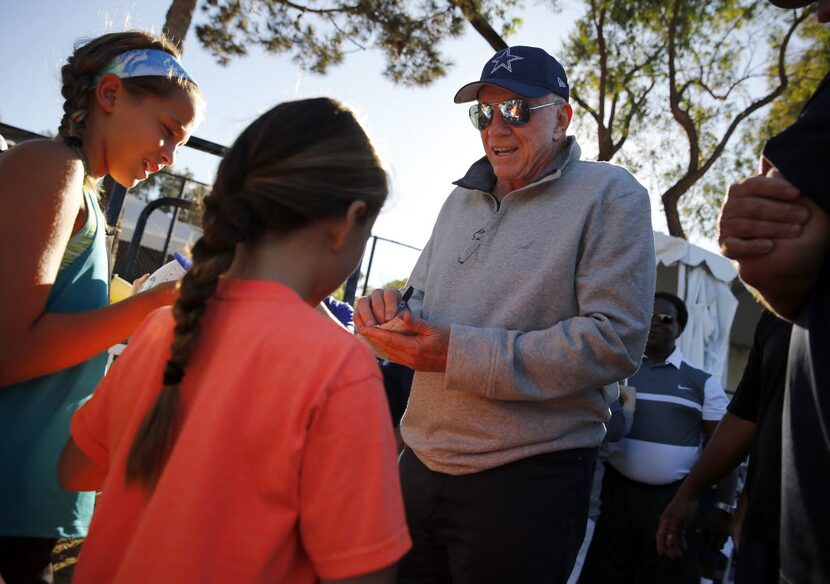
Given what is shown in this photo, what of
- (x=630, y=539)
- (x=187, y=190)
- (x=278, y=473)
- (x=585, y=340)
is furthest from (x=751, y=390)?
(x=187, y=190)

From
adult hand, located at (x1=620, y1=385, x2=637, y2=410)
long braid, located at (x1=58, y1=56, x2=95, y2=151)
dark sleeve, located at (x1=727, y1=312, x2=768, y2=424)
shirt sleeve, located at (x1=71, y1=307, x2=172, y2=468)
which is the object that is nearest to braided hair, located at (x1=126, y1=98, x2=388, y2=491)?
shirt sleeve, located at (x1=71, y1=307, x2=172, y2=468)

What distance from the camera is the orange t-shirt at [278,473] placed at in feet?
3.52

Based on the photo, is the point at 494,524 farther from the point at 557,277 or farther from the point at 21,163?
the point at 21,163

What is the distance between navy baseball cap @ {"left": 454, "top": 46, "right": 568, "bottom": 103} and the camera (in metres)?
2.30

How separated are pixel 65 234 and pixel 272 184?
0.56 m

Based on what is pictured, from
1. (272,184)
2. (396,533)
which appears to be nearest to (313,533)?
(396,533)

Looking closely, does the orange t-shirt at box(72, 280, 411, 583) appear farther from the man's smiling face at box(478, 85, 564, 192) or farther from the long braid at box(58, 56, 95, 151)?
the man's smiling face at box(478, 85, 564, 192)

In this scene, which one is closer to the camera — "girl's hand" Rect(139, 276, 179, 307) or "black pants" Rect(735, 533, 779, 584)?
"black pants" Rect(735, 533, 779, 584)

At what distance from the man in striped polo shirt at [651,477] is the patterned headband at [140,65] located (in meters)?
3.45

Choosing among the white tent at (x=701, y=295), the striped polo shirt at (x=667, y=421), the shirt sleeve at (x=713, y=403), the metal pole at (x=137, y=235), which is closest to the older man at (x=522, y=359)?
the striped polo shirt at (x=667, y=421)

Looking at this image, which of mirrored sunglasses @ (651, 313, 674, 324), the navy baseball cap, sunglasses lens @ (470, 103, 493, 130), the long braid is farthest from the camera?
mirrored sunglasses @ (651, 313, 674, 324)

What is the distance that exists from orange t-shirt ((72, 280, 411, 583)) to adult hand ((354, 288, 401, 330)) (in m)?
0.91

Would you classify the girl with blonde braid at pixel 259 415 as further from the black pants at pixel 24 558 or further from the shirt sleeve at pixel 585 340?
the shirt sleeve at pixel 585 340

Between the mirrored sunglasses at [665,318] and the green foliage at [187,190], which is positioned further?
the mirrored sunglasses at [665,318]
